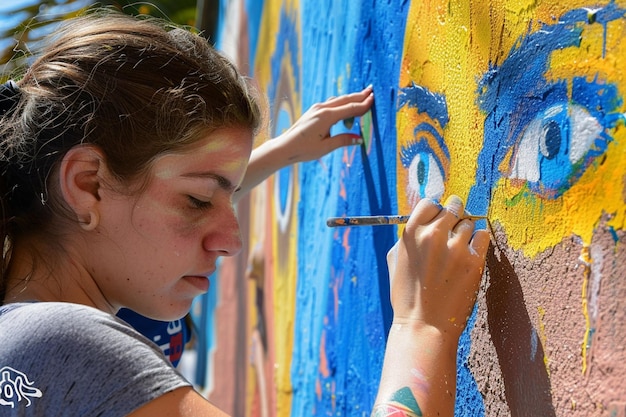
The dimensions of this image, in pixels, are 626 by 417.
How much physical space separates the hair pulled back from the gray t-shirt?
11.4 inches

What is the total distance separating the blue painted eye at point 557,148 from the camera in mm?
1083

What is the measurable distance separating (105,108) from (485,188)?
0.67 metres

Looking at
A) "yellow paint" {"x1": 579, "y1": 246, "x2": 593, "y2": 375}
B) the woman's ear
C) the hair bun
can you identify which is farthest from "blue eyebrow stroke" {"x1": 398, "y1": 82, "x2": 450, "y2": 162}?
the hair bun

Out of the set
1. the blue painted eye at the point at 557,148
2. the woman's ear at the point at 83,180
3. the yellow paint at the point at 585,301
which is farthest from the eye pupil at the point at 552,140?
the woman's ear at the point at 83,180

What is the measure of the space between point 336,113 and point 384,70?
0.17 metres

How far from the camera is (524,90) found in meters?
1.25

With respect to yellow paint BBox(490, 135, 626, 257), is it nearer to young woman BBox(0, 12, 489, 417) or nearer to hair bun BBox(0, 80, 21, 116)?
young woman BBox(0, 12, 489, 417)

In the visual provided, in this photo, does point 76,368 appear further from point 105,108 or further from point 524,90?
point 524,90

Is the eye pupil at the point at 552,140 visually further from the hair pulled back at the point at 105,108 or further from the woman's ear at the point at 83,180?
the woman's ear at the point at 83,180

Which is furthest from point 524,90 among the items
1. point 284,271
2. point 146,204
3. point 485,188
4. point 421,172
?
point 284,271

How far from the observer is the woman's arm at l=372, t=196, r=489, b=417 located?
118cm

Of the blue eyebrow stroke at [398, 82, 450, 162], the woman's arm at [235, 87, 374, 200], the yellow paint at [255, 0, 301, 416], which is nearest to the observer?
the blue eyebrow stroke at [398, 82, 450, 162]

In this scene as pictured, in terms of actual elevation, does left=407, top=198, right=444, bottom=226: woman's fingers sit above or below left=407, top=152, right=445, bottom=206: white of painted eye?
below

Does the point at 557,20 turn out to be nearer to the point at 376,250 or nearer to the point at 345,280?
the point at 376,250
